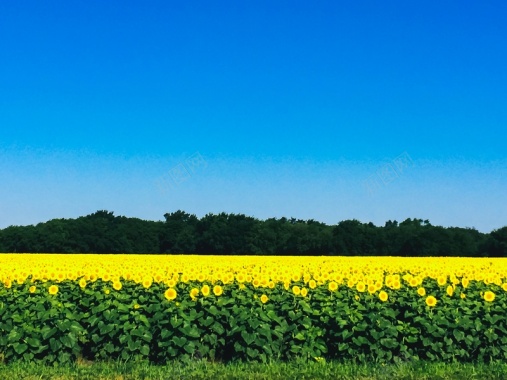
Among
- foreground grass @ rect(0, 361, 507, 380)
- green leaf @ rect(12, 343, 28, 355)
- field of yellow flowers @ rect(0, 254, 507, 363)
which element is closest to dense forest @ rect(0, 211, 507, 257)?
field of yellow flowers @ rect(0, 254, 507, 363)

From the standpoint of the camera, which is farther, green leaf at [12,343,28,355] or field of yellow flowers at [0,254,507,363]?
field of yellow flowers at [0,254,507,363]

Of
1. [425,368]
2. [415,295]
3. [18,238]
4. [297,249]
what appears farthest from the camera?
[297,249]

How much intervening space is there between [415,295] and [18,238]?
63.2 metres

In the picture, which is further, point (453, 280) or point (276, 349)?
point (453, 280)

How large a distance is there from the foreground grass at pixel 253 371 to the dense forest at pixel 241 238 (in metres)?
57.9

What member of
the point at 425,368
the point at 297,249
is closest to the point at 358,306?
the point at 425,368

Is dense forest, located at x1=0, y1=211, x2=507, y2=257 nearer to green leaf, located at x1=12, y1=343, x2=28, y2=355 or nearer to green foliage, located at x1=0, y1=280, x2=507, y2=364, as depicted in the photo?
green foliage, located at x1=0, y1=280, x2=507, y2=364

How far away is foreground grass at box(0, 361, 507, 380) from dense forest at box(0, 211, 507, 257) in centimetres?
5786

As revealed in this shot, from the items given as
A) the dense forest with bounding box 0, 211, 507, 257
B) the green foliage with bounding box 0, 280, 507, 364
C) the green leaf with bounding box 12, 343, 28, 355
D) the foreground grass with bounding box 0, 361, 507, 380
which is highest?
the dense forest with bounding box 0, 211, 507, 257

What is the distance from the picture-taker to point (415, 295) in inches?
418

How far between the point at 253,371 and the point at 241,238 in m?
66.3

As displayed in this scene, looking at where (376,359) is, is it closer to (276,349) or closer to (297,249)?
(276,349)

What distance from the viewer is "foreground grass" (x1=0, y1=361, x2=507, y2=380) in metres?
8.33

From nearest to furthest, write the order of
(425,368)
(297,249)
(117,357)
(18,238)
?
(425,368) < (117,357) < (18,238) < (297,249)
